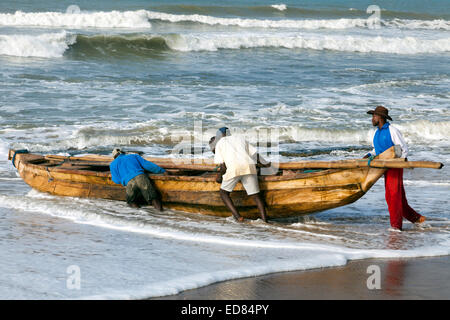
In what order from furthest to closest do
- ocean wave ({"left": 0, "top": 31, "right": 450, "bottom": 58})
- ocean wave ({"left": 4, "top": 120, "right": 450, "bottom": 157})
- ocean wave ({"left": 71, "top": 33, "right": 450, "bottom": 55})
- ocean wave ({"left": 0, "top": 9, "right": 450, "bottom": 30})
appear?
ocean wave ({"left": 0, "top": 9, "right": 450, "bottom": 30}) < ocean wave ({"left": 71, "top": 33, "right": 450, "bottom": 55}) < ocean wave ({"left": 0, "top": 31, "right": 450, "bottom": 58}) < ocean wave ({"left": 4, "top": 120, "right": 450, "bottom": 157})

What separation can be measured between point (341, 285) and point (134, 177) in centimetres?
335

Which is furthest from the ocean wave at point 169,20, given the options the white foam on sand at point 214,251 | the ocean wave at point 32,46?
the white foam on sand at point 214,251

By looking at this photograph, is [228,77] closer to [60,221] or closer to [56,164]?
[56,164]

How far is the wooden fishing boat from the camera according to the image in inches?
282

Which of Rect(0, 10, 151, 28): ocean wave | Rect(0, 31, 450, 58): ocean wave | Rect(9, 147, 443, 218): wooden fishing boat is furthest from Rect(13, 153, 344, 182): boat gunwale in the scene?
Rect(0, 10, 151, 28): ocean wave

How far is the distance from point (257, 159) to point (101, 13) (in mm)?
26640

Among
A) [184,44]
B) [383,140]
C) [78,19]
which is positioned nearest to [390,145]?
[383,140]

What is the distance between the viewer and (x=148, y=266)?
599cm

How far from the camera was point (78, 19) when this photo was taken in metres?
31.7

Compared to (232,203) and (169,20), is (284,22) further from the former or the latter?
(232,203)

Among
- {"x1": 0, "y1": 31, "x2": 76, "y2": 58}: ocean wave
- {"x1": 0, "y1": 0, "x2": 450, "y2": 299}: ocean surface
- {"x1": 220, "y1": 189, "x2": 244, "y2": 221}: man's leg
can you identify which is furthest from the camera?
{"x1": 0, "y1": 31, "x2": 76, "y2": 58}: ocean wave

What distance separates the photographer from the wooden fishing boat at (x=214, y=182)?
7152 mm

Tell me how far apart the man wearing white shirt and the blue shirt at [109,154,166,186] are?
99cm

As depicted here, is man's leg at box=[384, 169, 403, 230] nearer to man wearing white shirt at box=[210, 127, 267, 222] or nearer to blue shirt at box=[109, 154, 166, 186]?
man wearing white shirt at box=[210, 127, 267, 222]
